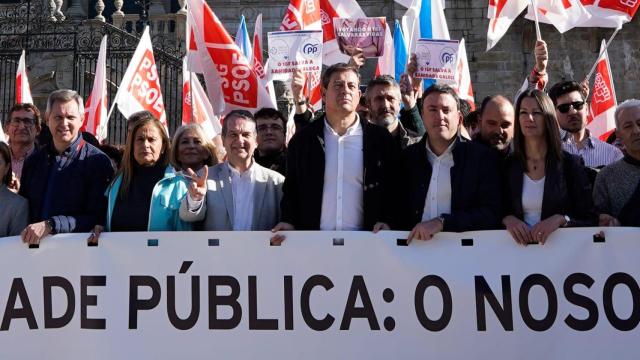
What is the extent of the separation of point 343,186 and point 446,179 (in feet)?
1.96

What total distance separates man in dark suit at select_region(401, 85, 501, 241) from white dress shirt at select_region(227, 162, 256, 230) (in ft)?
3.08

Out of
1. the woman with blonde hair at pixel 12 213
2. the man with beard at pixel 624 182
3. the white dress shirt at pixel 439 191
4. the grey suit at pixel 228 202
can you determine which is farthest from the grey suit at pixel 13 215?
the man with beard at pixel 624 182

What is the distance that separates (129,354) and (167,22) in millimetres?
16082

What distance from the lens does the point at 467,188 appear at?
16.7 ft

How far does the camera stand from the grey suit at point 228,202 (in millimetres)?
5461

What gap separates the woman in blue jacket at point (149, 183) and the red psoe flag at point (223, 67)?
244 centimetres

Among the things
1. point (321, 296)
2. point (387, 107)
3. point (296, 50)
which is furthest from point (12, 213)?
point (296, 50)

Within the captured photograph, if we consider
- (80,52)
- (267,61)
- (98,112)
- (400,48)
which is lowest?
(98,112)

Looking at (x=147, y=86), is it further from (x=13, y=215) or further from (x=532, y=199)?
(x=532, y=199)

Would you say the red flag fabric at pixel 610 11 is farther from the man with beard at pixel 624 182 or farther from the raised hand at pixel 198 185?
the raised hand at pixel 198 185

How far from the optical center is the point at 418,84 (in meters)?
8.20

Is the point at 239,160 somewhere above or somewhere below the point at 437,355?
above

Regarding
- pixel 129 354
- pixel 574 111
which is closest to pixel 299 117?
pixel 574 111

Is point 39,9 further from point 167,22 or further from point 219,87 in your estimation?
point 219,87
